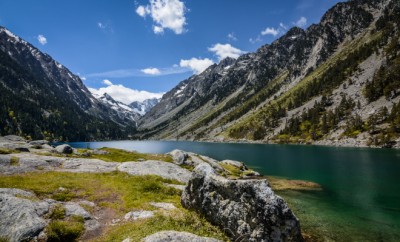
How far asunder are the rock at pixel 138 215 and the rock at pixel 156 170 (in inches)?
587

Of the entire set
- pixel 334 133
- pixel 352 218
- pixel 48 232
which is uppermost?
pixel 334 133

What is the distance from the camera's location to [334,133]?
586ft

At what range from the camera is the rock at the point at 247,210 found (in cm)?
1884

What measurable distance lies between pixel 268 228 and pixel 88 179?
2269 centimetres

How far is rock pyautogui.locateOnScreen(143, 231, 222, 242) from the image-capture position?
16438mm

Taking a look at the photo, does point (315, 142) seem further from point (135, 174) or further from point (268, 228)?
point (268, 228)

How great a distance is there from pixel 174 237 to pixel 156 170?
23.7 metres

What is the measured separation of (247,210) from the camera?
64.6 feet

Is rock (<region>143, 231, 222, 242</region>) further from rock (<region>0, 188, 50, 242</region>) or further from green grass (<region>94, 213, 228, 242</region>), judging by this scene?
rock (<region>0, 188, 50, 242</region>)

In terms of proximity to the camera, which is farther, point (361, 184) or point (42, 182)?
point (361, 184)

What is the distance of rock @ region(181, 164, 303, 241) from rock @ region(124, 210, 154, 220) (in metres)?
3.87

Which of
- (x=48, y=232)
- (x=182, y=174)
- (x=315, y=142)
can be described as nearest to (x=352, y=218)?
(x=182, y=174)

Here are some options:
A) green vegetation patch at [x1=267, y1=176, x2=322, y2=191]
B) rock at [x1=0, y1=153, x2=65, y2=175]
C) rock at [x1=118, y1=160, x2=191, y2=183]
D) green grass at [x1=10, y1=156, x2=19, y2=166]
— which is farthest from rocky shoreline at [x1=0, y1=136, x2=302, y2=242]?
green vegetation patch at [x1=267, y1=176, x2=322, y2=191]

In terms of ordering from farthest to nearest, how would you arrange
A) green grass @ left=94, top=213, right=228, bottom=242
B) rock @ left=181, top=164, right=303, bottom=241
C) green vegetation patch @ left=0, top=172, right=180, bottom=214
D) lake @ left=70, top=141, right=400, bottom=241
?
lake @ left=70, top=141, right=400, bottom=241
green vegetation patch @ left=0, top=172, right=180, bottom=214
rock @ left=181, top=164, right=303, bottom=241
green grass @ left=94, top=213, right=228, bottom=242
